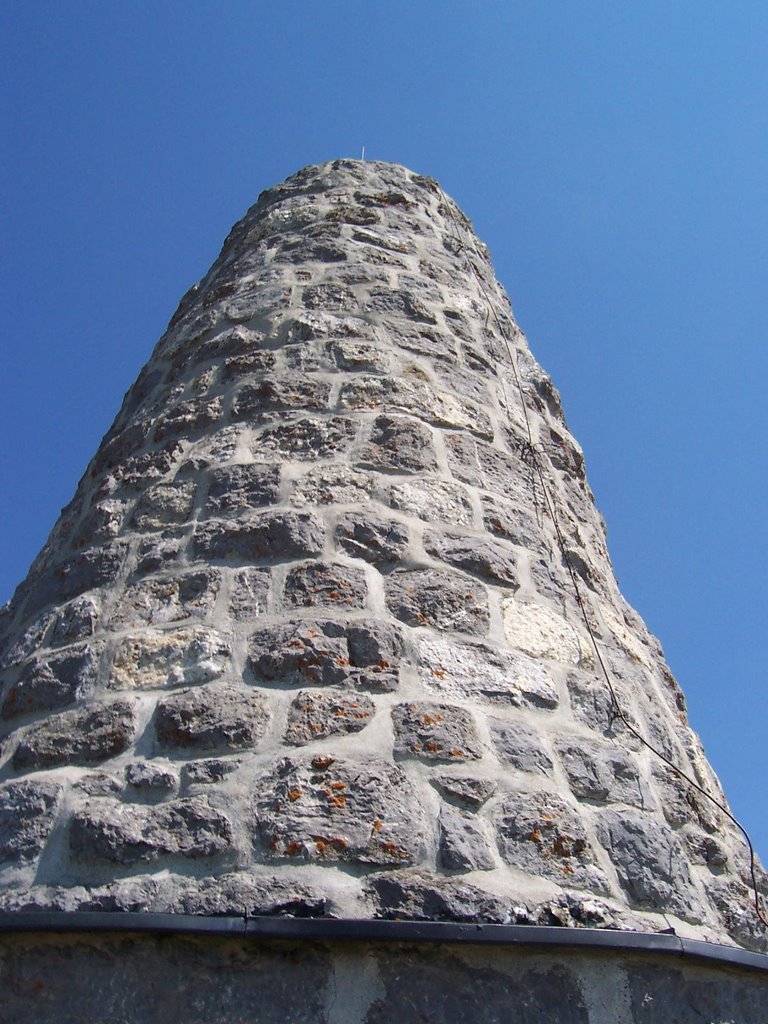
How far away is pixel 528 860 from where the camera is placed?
81.0 inches

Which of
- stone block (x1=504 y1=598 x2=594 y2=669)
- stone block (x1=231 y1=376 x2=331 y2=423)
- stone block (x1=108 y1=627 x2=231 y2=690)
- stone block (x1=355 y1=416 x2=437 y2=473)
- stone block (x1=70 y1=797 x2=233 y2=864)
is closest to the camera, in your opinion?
stone block (x1=70 y1=797 x2=233 y2=864)

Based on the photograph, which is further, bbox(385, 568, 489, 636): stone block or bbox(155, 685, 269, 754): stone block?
bbox(385, 568, 489, 636): stone block

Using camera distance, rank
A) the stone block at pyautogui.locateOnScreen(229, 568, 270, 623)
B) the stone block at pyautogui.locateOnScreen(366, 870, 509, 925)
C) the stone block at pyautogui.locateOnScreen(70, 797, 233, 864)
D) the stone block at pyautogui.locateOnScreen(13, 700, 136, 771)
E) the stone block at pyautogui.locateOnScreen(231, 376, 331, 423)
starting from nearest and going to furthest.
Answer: the stone block at pyautogui.locateOnScreen(366, 870, 509, 925) < the stone block at pyautogui.locateOnScreen(70, 797, 233, 864) < the stone block at pyautogui.locateOnScreen(13, 700, 136, 771) < the stone block at pyautogui.locateOnScreen(229, 568, 270, 623) < the stone block at pyautogui.locateOnScreen(231, 376, 331, 423)

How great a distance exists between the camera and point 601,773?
2369 mm

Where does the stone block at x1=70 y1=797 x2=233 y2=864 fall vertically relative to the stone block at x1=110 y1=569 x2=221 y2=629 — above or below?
below

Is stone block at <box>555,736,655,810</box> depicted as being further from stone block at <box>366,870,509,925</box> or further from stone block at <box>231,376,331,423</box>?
stone block at <box>231,376,331,423</box>

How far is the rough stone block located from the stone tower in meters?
0.01

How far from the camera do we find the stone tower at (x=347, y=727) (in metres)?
1.83

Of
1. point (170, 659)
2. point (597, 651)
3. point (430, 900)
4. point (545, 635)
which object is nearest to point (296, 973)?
point (430, 900)

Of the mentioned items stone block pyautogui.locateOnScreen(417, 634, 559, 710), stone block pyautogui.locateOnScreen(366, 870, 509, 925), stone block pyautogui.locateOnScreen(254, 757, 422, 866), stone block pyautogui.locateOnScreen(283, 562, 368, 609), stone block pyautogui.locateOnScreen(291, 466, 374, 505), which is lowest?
stone block pyautogui.locateOnScreen(366, 870, 509, 925)

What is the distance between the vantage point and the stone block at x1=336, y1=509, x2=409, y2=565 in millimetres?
2641

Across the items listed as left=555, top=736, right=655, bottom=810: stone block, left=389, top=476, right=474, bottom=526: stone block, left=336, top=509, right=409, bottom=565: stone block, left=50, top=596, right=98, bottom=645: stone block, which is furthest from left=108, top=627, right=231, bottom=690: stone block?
left=555, top=736, right=655, bottom=810: stone block

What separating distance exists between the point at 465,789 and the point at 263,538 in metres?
0.91

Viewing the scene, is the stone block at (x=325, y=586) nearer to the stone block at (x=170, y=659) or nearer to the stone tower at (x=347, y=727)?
the stone tower at (x=347, y=727)
